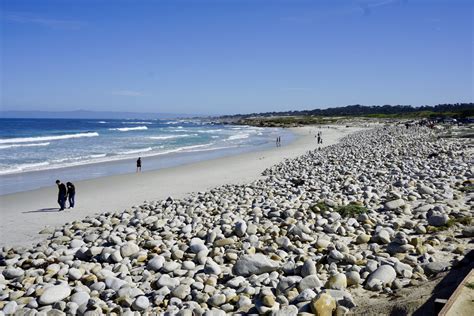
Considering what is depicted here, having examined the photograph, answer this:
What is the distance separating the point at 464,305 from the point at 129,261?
498 cm

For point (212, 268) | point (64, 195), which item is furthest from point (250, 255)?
point (64, 195)

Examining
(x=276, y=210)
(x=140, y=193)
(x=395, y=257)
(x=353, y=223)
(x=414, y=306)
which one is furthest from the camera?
(x=140, y=193)

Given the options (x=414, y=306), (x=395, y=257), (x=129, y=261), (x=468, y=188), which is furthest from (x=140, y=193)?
(x=414, y=306)

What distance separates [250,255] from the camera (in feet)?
20.5

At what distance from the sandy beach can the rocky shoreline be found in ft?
6.82

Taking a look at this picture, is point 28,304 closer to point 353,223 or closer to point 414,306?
point 414,306

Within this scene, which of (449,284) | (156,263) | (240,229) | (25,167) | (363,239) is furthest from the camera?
(25,167)

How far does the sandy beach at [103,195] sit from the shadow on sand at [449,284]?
8602 millimetres

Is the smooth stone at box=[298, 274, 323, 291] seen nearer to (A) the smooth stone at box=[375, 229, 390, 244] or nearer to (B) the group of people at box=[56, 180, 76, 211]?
(A) the smooth stone at box=[375, 229, 390, 244]

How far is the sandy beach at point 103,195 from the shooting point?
11883mm

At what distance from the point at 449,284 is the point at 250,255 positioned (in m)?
2.61

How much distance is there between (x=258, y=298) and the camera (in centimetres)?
511

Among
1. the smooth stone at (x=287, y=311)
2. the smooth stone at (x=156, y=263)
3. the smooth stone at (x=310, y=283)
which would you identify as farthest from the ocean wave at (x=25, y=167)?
the smooth stone at (x=287, y=311)

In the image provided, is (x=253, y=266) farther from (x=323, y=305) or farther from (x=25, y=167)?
(x=25, y=167)
